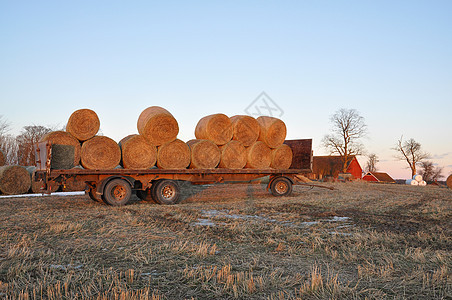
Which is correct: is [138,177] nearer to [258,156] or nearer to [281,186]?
[258,156]

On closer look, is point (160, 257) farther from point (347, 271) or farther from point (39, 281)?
point (347, 271)

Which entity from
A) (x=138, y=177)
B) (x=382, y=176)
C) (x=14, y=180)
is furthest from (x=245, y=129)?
(x=382, y=176)

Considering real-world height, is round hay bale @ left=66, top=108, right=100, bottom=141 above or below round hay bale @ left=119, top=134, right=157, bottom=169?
above

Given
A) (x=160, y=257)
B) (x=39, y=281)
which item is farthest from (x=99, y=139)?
(x=39, y=281)

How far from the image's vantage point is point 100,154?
37.3 ft

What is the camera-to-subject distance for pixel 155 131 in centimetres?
1205

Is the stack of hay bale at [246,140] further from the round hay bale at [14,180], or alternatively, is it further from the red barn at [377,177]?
the red barn at [377,177]

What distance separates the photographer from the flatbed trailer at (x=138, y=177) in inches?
430

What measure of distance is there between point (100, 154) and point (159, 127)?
7.00ft

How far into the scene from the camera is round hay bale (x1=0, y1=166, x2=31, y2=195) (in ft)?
51.8

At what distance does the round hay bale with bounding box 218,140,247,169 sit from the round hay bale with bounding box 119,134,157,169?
9.42ft

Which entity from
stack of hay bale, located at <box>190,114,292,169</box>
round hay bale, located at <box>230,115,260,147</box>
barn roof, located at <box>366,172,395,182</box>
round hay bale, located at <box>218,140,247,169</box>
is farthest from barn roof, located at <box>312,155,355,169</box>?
round hay bale, located at <box>218,140,247,169</box>

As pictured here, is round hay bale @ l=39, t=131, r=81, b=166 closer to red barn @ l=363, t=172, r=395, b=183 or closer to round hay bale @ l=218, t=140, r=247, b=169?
round hay bale @ l=218, t=140, r=247, b=169

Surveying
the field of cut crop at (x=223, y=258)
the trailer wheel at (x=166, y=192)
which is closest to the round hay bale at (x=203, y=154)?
the trailer wheel at (x=166, y=192)
